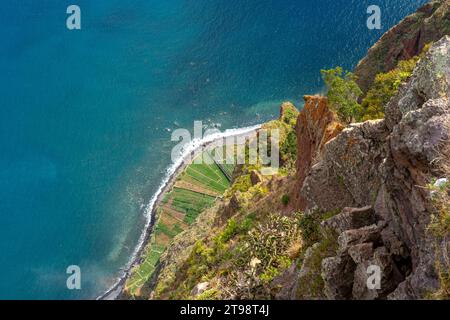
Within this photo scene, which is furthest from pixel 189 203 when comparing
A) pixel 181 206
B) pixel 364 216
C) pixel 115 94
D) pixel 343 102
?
pixel 364 216

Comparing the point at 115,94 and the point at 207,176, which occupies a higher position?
the point at 115,94

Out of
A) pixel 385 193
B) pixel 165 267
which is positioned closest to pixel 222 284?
pixel 385 193

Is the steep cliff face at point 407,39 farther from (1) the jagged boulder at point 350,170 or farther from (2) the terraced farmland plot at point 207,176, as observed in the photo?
(2) the terraced farmland plot at point 207,176

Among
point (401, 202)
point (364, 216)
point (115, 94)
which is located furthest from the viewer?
point (115, 94)

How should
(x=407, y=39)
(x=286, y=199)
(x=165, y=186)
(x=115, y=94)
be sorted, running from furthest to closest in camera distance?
(x=115, y=94)
(x=165, y=186)
(x=407, y=39)
(x=286, y=199)

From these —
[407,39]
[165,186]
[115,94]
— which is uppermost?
[115,94]

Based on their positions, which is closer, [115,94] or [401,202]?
[401,202]

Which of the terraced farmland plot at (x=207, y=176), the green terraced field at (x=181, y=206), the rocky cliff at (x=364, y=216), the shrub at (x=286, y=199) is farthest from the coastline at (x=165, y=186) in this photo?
the shrub at (x=286, y=199)

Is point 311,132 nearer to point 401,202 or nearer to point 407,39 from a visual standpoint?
point 401,202

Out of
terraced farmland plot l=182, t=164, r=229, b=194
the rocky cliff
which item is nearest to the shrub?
the rocky cliff
